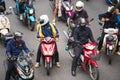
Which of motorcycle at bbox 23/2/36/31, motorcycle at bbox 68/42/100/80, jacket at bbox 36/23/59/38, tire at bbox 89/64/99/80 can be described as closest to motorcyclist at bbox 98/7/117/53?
motorcycle at bbox 68/42/100/80

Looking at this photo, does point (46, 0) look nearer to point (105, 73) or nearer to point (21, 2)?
point (21, 2)

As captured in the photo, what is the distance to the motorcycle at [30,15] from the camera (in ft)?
42.0

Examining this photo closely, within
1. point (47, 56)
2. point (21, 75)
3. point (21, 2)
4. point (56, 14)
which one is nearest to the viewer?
point (21, 75)

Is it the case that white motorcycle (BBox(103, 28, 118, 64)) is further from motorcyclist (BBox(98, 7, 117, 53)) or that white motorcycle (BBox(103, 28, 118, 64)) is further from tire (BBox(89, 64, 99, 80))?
tire (BBox(89, 64, 99, 80))

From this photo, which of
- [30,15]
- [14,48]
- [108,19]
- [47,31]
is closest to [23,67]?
[14,48]

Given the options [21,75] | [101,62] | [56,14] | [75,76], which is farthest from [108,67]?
[56,14]

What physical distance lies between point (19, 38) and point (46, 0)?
24.7 feet

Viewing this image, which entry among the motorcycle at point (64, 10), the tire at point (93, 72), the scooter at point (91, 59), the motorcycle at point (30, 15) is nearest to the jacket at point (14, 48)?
the scooter at point (91, 59)

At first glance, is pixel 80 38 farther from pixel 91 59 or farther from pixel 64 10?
pixel 64 10

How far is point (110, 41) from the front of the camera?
1058 cm

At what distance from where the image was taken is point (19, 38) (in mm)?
8828

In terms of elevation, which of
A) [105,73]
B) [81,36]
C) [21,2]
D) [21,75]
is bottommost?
[105,73]

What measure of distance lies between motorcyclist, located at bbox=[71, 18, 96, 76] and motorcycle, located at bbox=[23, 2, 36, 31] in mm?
3147

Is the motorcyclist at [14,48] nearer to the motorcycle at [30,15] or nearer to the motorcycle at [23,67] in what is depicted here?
the motorcycle at [23,67]
